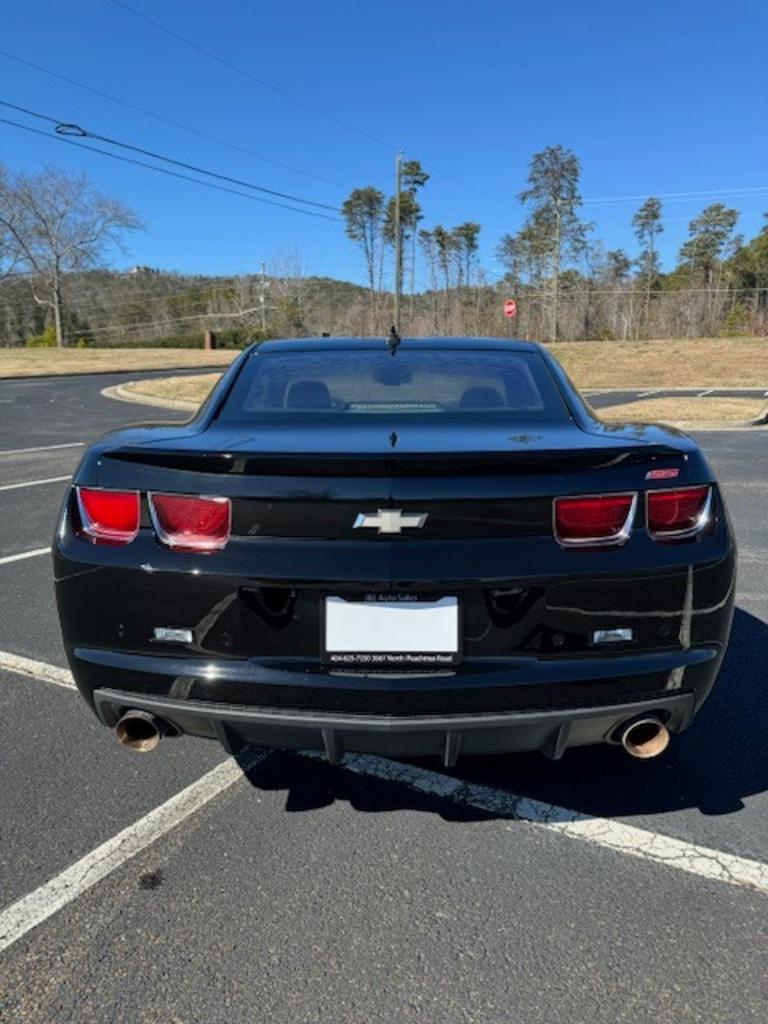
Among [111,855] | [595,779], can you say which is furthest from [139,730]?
[595,779]

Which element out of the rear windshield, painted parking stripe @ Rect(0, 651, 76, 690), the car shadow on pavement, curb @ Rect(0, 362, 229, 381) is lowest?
curb @ Rect(0, 362, 229, 381)

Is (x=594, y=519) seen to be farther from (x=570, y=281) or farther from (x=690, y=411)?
(x=570, y=281)

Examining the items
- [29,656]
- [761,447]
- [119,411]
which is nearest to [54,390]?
[119,411]

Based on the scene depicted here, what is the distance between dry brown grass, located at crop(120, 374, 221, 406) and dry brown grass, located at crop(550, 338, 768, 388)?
12587mm

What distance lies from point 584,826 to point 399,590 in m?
1.06

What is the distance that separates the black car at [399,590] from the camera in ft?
6.12

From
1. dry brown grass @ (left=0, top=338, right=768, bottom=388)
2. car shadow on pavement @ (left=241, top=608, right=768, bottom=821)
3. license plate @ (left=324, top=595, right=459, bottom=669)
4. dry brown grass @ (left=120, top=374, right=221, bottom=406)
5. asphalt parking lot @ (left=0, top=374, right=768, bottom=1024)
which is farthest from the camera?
dry brown grass @ (left=0, top=338, right=768, bottom=388)

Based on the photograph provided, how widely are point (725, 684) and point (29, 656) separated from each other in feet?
10.5

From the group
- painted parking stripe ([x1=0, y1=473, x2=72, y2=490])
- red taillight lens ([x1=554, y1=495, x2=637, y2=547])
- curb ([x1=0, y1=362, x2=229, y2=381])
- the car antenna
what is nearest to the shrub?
curb ([x1=0, y1=362, x2=229, y2=381])

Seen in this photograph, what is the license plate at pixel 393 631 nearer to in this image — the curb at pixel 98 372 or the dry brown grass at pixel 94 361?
the curb at pixel 98 372

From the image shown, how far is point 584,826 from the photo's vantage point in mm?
2281

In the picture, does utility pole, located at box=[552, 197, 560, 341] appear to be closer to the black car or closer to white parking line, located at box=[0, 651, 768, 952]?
white parking line, located at box=[0, 651, 768, 952]

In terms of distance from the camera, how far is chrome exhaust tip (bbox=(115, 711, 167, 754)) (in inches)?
81.0

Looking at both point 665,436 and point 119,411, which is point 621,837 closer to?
point 665,436
